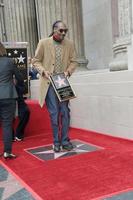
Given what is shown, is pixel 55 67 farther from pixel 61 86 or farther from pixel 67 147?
pixel 67 147

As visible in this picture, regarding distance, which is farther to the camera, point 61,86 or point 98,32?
point 98,32

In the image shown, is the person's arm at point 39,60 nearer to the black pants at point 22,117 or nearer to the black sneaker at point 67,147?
the black sneaker at point 67,147

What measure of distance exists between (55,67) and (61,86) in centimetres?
33

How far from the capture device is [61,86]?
16.8 feet

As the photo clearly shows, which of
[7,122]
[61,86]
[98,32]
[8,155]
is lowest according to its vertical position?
[8,155]

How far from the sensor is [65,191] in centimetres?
350

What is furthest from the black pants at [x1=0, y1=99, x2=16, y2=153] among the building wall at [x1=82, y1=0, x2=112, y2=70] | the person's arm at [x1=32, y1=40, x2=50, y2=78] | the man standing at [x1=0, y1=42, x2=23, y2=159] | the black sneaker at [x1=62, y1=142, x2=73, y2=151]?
the building wall at [x1=82, y1=0, x2=112, y2=70]

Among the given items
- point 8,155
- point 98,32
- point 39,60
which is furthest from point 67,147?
point 98,32

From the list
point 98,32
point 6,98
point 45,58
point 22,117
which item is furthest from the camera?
point 98,32

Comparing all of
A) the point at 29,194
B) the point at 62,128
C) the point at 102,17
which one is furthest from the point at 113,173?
the point at 102,17

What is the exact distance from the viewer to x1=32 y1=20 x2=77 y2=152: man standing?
205 inches

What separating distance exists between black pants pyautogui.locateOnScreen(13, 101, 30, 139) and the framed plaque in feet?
5.71

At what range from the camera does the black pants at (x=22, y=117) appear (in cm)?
669

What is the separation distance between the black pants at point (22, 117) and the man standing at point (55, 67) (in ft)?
4.81
